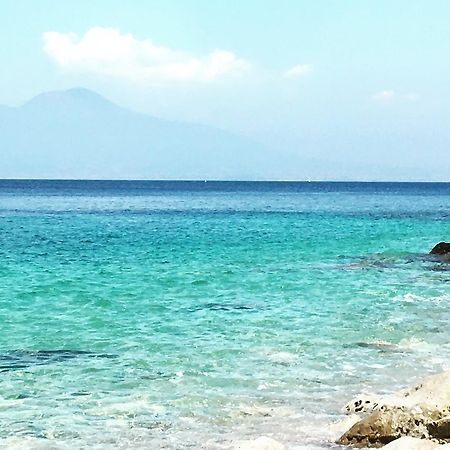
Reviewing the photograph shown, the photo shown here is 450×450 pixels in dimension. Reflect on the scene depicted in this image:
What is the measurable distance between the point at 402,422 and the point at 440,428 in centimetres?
54

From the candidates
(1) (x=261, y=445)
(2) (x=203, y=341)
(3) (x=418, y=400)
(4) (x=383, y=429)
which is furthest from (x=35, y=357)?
(3) (x=418, y=400)

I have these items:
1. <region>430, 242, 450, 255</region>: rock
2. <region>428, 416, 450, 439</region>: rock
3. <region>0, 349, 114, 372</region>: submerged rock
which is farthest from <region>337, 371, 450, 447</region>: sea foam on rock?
<region>430, 242, 450, 255</region>: rock

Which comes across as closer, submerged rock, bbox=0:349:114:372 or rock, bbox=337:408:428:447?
rock, bbox=337:408:428:447

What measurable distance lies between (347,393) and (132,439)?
4.42 meters

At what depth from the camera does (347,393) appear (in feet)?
47.2

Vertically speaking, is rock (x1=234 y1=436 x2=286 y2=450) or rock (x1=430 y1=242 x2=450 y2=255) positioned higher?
rock (x1=430 y1=242 x2=450 y2=255)

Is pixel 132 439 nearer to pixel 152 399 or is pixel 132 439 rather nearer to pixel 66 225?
pixel 152 399

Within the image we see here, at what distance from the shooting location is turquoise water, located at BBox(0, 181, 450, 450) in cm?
1273

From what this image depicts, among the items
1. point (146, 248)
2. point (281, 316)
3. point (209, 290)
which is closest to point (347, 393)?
point (281, 316)

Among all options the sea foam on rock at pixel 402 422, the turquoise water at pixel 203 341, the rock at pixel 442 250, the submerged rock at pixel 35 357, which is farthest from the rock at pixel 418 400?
the rock at pixel 442 250

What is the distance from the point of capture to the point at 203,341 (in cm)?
1906

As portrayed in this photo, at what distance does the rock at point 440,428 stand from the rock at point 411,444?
77cm

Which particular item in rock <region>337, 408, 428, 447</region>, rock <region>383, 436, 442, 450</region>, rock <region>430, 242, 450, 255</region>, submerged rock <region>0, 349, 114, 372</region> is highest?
rock <region>430, 242, 450, 255</region>

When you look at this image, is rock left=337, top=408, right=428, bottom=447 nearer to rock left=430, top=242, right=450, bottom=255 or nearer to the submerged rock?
the submerged rock
